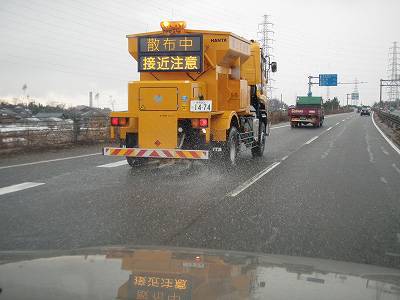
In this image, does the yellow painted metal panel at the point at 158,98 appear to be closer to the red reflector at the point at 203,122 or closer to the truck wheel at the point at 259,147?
the red reflector at the point at 203,122

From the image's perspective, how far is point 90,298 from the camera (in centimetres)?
237

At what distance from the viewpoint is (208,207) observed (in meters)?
7.18

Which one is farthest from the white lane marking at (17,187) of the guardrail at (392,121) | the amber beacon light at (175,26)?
the guardrail at (392,121)

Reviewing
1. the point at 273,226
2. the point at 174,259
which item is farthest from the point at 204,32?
the point at 174,259

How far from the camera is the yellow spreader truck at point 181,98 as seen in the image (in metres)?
10.9

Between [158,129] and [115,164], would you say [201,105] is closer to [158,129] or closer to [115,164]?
[158,129]

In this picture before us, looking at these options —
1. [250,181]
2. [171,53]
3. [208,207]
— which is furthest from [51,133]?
[208,207]

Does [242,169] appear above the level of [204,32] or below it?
below

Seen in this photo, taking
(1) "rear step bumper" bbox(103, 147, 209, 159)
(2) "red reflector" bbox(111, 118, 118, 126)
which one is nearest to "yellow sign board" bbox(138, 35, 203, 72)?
(2) "red reflector" bbox(111, 118, 118, 126)

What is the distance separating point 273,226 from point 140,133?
18.8ft

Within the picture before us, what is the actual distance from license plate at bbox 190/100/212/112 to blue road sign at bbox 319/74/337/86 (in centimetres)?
6468

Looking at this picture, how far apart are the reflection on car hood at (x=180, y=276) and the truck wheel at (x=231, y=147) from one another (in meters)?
8.53

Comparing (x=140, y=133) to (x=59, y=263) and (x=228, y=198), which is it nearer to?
(x=228, y=198)

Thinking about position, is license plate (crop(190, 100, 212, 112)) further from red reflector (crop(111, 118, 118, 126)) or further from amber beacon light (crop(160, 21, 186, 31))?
amber beacon light (crop(160, 21, 186, 31))
